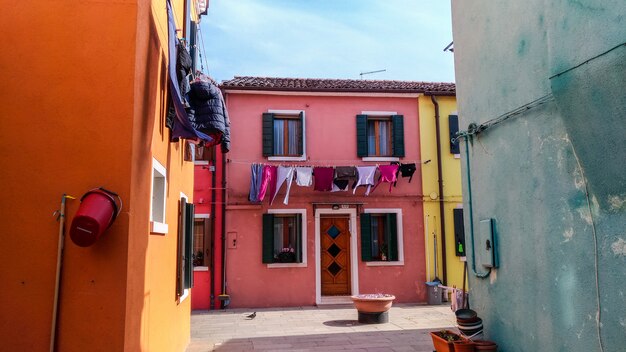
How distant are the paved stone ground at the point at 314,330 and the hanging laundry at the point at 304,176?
3116mm

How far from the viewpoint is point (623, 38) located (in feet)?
11.6

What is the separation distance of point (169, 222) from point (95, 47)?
8.95 ft

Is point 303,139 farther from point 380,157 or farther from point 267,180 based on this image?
point 380,157

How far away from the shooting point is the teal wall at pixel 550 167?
3.64 metres

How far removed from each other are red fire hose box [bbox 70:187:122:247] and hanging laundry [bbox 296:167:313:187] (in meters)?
9.29

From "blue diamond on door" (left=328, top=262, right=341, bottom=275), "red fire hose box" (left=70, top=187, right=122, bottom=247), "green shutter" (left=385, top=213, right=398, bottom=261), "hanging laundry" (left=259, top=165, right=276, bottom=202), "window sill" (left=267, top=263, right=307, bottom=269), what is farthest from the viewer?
"blue diamond on door" (left=328, top=262, right=341, bottom=275)

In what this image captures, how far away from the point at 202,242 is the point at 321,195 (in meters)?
3.32

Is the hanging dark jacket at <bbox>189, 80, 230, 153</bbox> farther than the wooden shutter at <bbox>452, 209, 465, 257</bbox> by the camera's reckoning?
No

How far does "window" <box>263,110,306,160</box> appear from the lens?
44.5 feet

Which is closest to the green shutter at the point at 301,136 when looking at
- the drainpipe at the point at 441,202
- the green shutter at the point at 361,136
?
the green shutter at the point at 361,136

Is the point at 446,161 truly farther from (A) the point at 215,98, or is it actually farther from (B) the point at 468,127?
(A) the point at 215,98

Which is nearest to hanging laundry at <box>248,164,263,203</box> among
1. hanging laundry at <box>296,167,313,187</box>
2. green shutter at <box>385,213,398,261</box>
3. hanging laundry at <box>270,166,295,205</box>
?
hanging laundry at <box>270,166,295,205</box>

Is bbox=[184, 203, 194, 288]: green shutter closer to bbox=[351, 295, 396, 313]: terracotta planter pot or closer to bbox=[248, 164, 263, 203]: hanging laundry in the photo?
bbox=[351, 295, 396, 313]: terracotta planter pot

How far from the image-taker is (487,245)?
5.39 m
